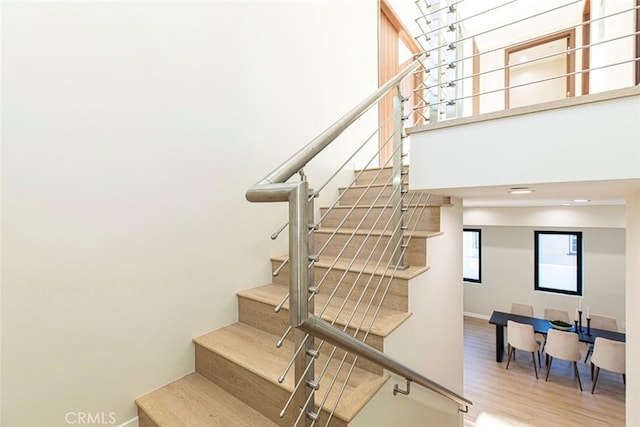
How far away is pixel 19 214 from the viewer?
126 centimetres

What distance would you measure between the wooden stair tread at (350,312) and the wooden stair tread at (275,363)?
180 mm

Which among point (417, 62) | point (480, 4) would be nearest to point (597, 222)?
point (480, 4)

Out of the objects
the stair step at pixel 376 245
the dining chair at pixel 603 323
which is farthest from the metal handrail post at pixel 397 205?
the dining chair at pixel 603 323

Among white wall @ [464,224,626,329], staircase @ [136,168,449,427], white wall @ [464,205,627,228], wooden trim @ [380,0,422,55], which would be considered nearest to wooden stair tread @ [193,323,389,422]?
staircase @ [136,168,449,427]

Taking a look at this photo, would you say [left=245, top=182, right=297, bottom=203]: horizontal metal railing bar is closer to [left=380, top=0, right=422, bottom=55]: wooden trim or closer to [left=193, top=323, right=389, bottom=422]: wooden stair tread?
[left=193, top=323, right=389, bottom=422]: wooden stair tread

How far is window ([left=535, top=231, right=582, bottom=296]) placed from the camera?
6293 mm

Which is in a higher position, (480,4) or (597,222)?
(480,4)

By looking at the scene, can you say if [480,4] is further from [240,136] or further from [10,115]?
[10,115]

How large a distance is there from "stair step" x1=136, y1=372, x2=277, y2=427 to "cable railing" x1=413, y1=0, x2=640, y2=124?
5.72ft

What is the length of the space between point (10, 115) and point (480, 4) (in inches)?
224

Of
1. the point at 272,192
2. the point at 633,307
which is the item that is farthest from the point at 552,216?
the point at 272,192

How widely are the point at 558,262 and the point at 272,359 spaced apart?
7.19m

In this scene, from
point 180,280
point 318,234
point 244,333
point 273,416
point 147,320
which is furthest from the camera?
point 318,234

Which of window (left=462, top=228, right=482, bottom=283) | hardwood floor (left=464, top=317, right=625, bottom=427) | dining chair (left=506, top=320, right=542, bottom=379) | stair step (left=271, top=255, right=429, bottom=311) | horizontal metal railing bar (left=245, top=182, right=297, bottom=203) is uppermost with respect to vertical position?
horizontal metal railing bar (left=245, top=182, right=297, bottom=203)
